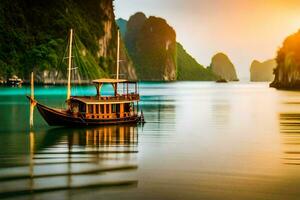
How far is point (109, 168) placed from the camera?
20672 mm

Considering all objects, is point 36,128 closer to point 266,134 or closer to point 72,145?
point 72,145

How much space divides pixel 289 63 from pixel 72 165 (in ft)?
442

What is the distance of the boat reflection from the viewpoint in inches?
686

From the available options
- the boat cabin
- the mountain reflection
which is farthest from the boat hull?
the mountain reflection

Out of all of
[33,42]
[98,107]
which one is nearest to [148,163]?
[98,107]

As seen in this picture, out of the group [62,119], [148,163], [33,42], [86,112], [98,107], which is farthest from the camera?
[33,42]

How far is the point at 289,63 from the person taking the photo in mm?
146625

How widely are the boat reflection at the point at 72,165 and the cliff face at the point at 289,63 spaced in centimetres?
12056

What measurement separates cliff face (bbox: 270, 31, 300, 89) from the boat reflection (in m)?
121

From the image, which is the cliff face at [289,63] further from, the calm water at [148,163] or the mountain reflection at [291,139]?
the calm water at [148,163]

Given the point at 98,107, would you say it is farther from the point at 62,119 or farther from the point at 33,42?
the point at 33,42

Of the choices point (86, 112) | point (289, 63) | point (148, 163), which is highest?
point (289, 63)

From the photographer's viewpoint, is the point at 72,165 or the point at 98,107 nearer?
the point at 72,165

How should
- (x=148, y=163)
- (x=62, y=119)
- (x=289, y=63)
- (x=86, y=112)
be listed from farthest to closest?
(x=289, y=63) → (x=86, y=112) → (x=62, y=119) → (x=148, y=163)
